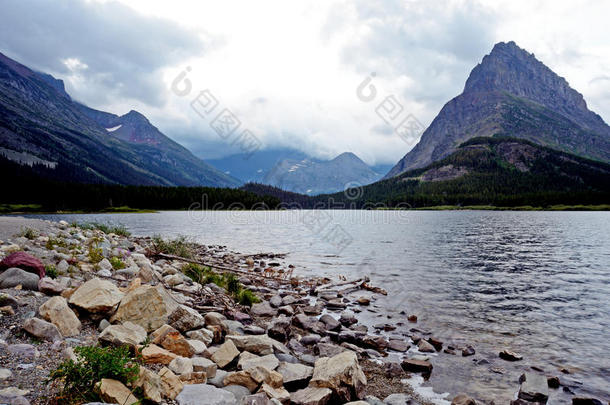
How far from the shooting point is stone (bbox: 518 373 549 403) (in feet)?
30.9

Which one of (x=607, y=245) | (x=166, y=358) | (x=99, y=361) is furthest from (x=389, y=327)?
(x=607, y=245)

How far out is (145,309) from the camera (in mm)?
9242

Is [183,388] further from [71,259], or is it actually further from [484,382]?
[71,259]

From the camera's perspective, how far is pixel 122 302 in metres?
9.11

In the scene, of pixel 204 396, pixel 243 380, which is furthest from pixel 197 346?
pixel 204 396

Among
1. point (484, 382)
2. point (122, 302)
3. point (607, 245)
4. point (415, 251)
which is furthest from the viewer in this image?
point (607, 245)

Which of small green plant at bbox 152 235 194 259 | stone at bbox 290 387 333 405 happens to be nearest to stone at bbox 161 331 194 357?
stone at bbox 290 387 333 405

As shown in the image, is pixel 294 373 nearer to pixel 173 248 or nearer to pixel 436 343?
pixel 436 343

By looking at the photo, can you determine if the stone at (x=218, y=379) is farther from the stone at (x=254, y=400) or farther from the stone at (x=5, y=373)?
the stone at (x=5, y=373)

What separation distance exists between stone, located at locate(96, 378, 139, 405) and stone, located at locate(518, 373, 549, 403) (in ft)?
34.2

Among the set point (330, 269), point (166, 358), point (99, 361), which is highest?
point (99, 361)

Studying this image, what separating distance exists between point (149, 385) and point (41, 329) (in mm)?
3257

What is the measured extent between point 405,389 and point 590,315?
14.3 metres

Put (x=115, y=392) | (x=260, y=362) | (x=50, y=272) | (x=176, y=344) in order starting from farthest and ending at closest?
(x=50, y=272), (x=260, y=362), (x=176, y=344), (x=115, y=392)
